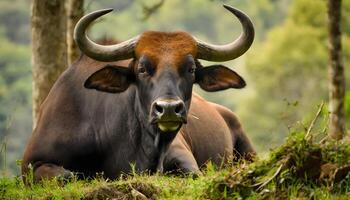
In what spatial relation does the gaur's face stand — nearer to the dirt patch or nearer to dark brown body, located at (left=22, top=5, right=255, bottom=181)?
dark brown body, located at (left=22, top=5, right=255, bottom=181)

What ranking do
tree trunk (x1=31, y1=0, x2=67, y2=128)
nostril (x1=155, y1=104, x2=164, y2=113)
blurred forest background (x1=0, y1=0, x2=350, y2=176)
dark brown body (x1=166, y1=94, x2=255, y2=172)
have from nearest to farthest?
nostril (x1=155, y1=104, x2=164, y2=113)
dark brown body (x1=166, y1=94, x2=255, y2=172)
tree trunk (x1=31, y1=0, x2=67, y2=128)
blurred forest background (x1=0, y1=0, x2=350, y2=176)

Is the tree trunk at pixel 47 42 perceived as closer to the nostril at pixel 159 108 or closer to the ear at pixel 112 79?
the ear at pixel 112 79

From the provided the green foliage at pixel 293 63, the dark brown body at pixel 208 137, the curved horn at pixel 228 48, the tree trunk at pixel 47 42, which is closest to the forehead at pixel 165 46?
the curved horn at pixel 228 48

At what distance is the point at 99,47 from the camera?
1244 centimetres

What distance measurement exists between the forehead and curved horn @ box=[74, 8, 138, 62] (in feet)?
0.49

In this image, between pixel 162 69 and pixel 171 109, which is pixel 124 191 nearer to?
pixel 171 109

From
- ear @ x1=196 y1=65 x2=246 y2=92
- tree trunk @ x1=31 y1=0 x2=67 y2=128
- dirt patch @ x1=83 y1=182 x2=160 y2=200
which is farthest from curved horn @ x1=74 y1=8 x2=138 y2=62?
dirt patch @ x1=83 y1=182 x2=160 y2=200

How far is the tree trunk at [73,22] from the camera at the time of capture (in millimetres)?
16297

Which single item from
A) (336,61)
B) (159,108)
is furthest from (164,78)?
(336,61)

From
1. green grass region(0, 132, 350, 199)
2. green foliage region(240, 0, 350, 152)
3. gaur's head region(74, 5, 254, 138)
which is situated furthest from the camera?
green foliage region(240, 0, 350, 152)

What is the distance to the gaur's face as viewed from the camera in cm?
1120

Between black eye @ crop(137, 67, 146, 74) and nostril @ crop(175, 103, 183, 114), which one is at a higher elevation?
black eye @ crop(137, 67, 146, 74)

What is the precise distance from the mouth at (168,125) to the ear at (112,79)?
1157 millimetres

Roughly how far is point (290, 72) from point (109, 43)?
54.0 metres
